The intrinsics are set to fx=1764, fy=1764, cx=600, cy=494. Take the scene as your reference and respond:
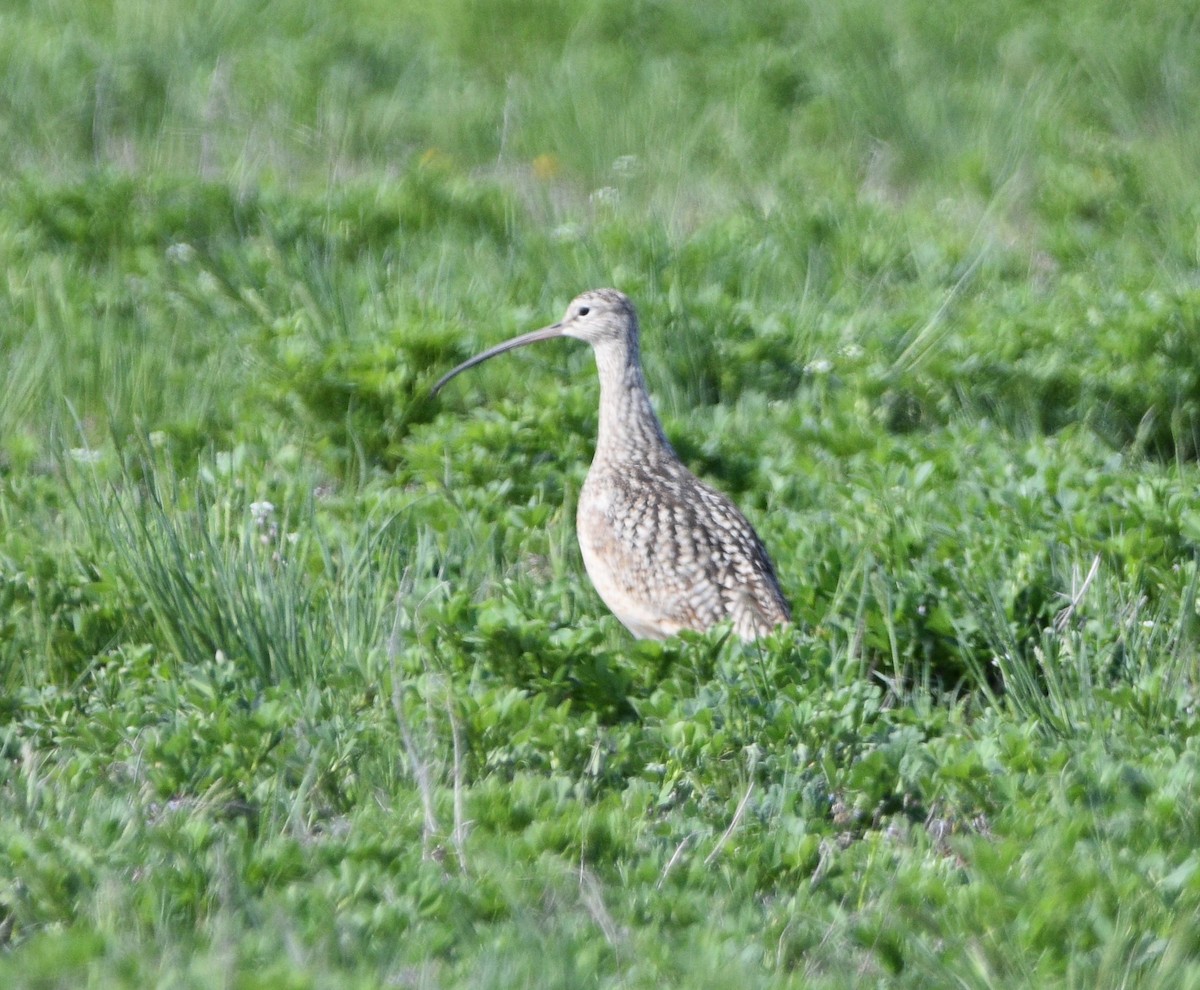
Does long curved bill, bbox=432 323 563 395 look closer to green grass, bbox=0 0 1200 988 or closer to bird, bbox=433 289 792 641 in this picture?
green grass, bbox=0 0 1200 988

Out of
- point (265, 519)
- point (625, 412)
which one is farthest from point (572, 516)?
point (265, 519)

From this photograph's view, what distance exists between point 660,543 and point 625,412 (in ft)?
2.54

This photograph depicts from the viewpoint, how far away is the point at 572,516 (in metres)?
5.61

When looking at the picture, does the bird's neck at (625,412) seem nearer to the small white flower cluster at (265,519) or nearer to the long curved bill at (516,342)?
the long curved bill at (516,342)

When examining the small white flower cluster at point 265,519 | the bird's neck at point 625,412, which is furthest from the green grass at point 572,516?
the bird's neck at point 625,412

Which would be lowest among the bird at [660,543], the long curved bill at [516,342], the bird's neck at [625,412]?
the bird at [660,543]

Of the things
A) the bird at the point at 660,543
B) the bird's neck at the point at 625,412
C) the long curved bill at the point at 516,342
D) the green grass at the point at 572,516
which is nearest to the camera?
the green grass at the point at 572,516

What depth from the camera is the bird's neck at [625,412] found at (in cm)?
546

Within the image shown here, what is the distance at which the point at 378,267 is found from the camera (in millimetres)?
7172

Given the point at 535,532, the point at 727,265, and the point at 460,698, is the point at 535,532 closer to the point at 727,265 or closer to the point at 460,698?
the point at 460,698

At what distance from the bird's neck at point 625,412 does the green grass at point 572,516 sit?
9.2 inches

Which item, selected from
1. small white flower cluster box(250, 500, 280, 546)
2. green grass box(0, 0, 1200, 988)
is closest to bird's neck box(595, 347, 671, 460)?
green grass box(0, 0, 1200, 988)

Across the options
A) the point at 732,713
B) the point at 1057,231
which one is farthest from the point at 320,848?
the point at 1057,231

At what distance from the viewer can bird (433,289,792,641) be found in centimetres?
473
